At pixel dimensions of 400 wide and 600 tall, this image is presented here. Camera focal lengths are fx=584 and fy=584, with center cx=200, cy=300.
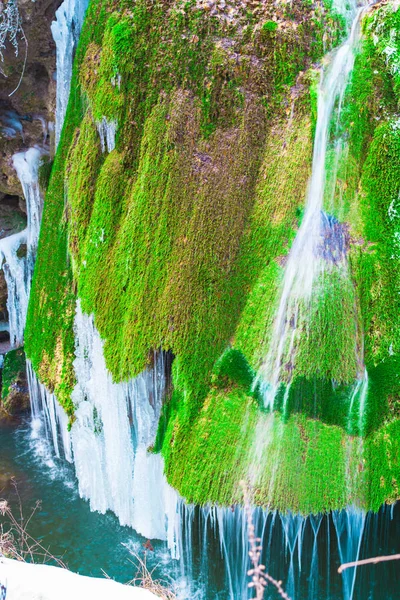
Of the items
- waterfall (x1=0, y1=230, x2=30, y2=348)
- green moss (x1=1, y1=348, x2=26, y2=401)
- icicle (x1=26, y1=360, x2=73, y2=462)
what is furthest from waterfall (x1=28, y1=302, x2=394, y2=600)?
waterfall (x1=0, y1=230, x2=30, y2=348)

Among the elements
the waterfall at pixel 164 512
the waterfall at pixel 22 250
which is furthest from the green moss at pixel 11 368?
the waterfall at pixel 164 512

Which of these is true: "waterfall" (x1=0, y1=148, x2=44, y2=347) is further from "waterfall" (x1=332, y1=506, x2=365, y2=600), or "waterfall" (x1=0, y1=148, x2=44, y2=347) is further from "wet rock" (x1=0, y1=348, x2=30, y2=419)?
"waterfall" (x1=332, y1=506, x2=365, y2=600)

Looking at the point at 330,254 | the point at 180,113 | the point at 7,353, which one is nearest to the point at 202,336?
the point at 330,254

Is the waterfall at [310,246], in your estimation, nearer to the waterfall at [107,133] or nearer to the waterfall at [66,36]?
the waterfall at [107,133]

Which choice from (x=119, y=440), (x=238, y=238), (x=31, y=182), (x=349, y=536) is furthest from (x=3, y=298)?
(x=349, y=536)

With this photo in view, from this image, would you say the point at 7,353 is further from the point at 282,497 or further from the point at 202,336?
the point at 282,497
